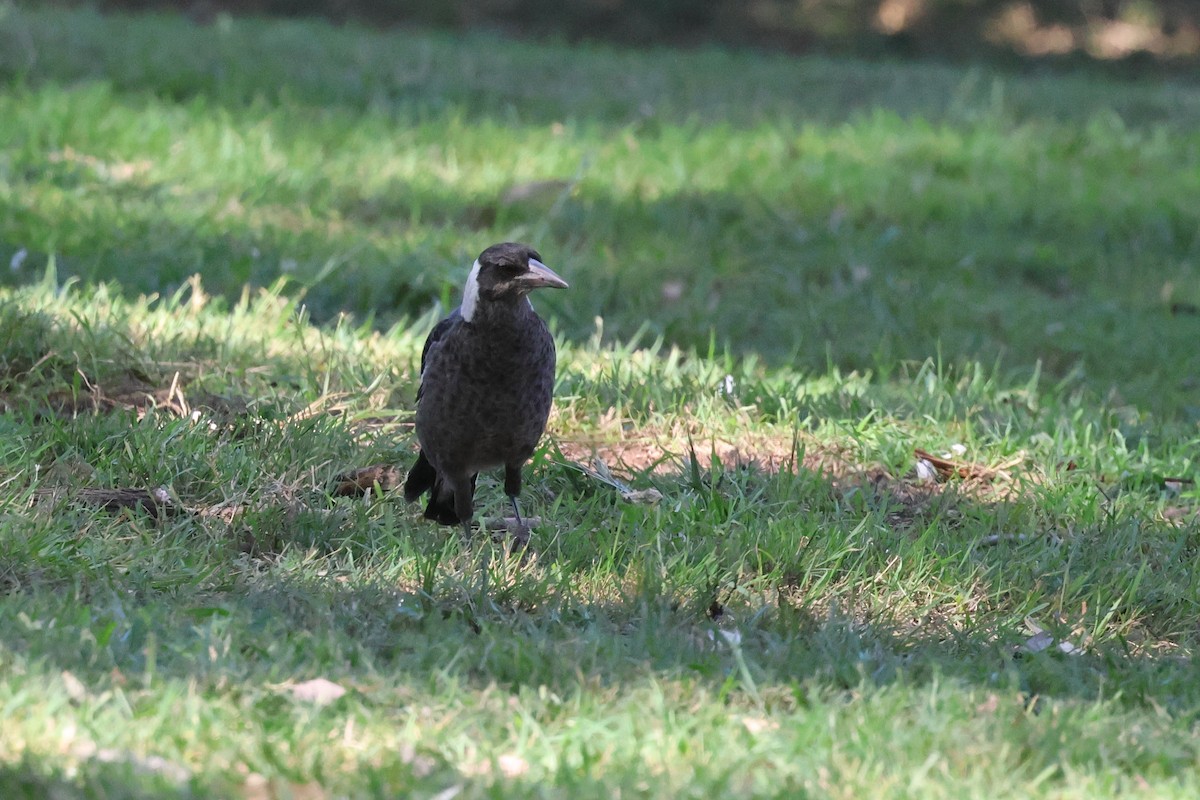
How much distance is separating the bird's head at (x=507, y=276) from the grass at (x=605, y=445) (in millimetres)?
739

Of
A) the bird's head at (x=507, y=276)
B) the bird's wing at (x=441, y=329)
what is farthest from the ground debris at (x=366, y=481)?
the bird's head at (x=507, y=276)

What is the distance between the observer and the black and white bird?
4133 millimetres

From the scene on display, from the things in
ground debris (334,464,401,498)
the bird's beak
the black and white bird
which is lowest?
ground debris (334,464,401,498)

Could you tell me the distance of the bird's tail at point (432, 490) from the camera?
439 centimetres

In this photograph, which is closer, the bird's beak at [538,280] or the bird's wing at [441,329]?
the bird's beak at [538,280]

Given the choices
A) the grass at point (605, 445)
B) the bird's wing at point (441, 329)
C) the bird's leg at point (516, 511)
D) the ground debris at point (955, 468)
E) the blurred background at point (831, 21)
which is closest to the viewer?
the grass at point (605, 445)

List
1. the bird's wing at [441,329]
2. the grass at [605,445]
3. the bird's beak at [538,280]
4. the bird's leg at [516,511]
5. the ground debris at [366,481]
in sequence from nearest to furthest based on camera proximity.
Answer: the grass at [605,445], the bird's beak at [538,280], the bird's wing at [441,329], the bird's leg at [516,511], the ground debris at [366,481]

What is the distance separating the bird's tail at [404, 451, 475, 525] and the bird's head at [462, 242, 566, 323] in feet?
1.81

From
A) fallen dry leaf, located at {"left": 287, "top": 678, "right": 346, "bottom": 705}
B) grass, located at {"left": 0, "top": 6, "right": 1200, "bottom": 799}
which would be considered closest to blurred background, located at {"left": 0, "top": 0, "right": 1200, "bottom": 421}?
grass, located at {"left": 0, "top": 6, "right": 1200, "bottom": 799}

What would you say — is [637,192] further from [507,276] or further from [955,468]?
[507,276]

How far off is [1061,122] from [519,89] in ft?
12.0

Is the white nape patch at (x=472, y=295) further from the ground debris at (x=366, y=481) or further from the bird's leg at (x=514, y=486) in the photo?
the ground debris at (x=366, y=481)

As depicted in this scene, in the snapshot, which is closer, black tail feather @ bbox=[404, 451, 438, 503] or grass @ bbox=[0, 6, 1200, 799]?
grass @ bbox=[0, 6, 1200, 799]

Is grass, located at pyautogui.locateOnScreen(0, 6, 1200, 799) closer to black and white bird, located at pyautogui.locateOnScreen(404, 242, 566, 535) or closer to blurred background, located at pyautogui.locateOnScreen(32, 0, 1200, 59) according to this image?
black and white bird, located at pyautogui.locateOnScreen(404, 242, 566, 535)
